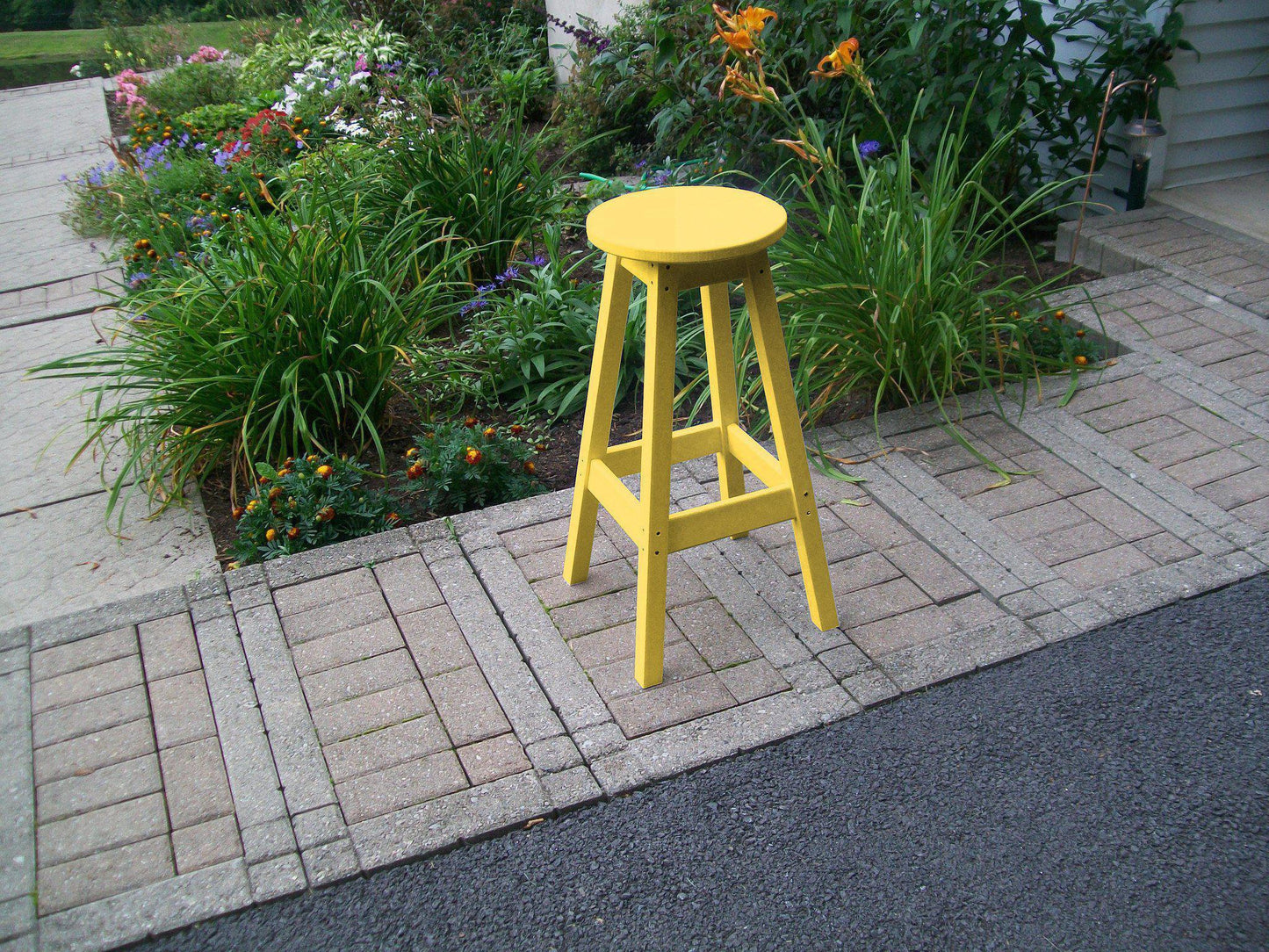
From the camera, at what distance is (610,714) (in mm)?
2248

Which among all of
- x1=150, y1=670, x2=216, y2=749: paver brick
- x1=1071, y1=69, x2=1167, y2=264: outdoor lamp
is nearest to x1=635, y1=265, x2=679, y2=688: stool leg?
x1=150, y1=670, x2=216, y2=749: paver brick

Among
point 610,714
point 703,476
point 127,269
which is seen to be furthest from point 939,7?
point 127,269

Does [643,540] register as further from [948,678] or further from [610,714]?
[948,678]

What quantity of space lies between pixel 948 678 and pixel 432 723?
1209mm

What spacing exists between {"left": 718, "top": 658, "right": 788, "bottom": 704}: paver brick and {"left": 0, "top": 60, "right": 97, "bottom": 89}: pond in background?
11743 millimetres

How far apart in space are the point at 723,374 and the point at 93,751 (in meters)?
1.74

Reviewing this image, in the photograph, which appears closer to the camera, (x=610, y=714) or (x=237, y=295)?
(x=610, y=714)

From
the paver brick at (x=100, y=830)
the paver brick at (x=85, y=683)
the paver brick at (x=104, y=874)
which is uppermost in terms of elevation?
the paver brick at (x=85, y=683)

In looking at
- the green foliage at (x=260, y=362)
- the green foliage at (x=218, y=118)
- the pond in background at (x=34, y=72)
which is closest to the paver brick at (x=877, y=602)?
the green foliage at (x=260, y=362)

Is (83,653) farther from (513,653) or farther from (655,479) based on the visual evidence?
(655,479)

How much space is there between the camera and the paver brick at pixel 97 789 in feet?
6.86

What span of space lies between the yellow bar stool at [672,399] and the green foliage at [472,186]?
6.57 feet

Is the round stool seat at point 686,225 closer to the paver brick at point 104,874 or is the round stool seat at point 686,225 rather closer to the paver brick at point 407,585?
the paver brick at point 407,585

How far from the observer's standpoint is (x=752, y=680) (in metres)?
2.34
